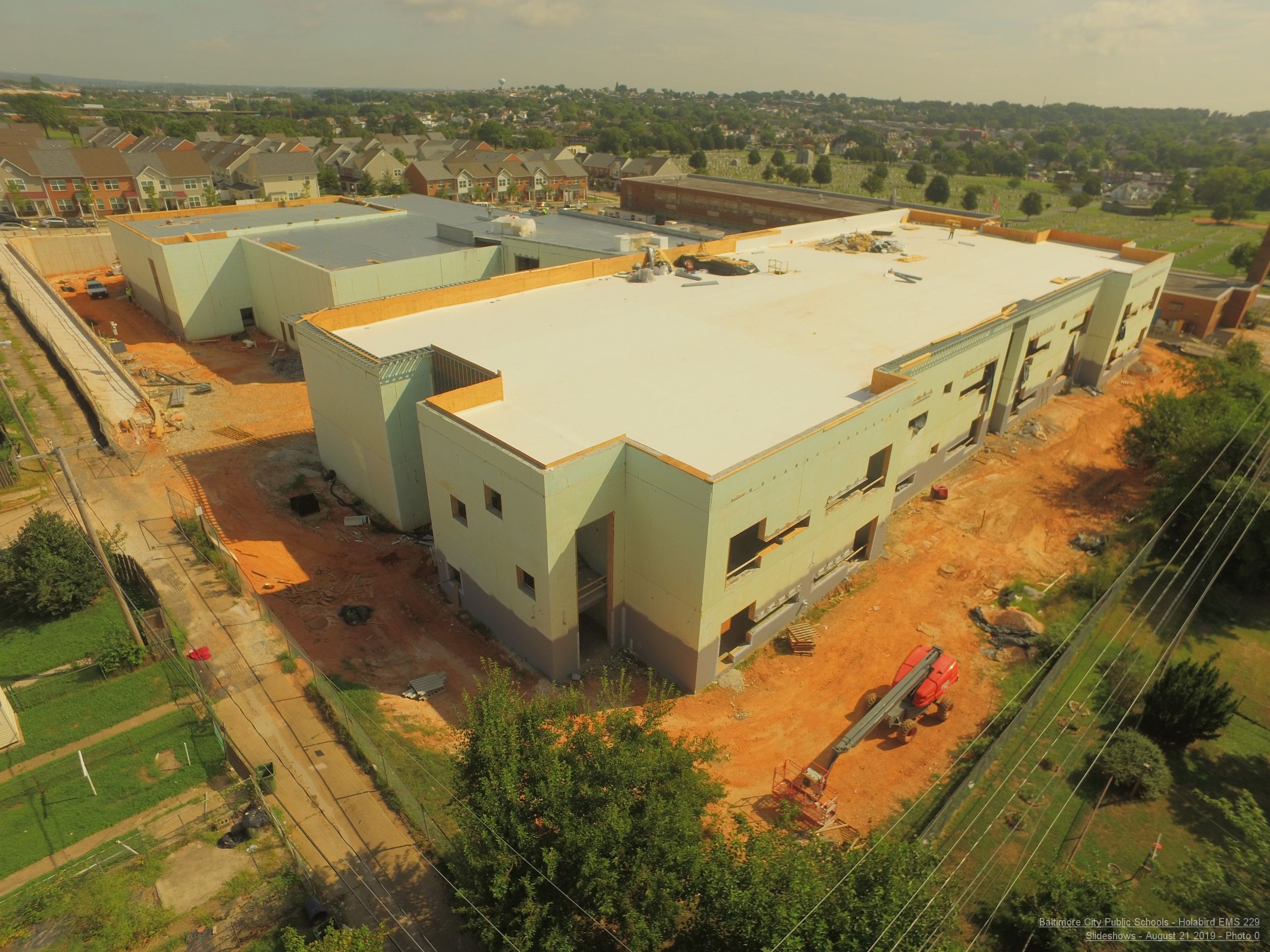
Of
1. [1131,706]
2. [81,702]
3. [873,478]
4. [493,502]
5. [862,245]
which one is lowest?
[1131,706]

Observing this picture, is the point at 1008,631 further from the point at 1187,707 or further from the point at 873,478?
the point at 873,478

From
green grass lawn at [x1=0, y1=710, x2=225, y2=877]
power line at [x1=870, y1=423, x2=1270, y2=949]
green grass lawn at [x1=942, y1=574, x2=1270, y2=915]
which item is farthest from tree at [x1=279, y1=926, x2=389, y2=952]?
green grass lawn at [x1=942, y1=574, x2=1270, y2=915]

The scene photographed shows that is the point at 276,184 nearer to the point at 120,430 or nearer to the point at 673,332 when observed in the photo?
the point at 120,430

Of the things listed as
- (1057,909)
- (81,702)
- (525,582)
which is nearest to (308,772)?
(525,582)

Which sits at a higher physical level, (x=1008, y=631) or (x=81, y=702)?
(x=81, y=702)

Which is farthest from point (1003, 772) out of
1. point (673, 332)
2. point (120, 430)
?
point (120, 430)

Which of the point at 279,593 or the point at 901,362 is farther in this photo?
the point at 901,362
